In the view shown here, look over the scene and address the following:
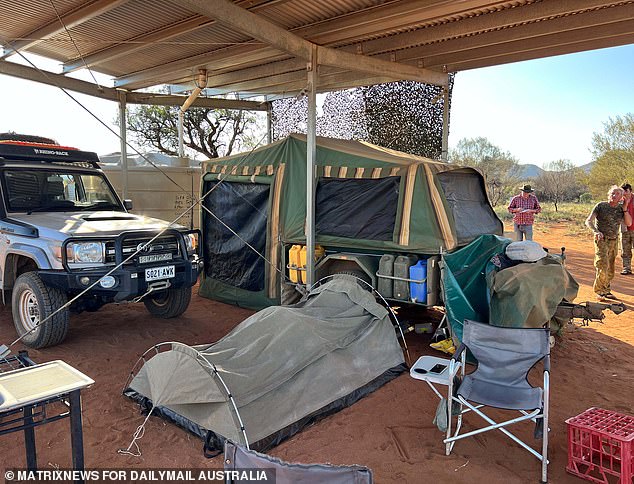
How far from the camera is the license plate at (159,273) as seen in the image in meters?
5.81

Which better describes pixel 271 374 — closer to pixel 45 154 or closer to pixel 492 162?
pixel 45 154

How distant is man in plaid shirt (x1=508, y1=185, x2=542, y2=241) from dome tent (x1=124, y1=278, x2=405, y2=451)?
6.59 m

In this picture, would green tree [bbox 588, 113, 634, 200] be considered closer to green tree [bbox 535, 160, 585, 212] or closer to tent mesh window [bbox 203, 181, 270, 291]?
green tree [bbox 535, 160, 585, 212]

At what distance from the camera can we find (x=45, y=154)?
663cm

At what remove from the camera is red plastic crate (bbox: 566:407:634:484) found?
3129 mm

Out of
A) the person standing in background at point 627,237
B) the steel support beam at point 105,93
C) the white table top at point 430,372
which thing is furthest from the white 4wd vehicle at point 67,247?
the person standing in background at point 627,237

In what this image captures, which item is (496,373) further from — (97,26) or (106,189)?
(97,26)

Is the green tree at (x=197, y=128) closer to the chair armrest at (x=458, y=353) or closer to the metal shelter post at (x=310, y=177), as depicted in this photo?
the metal shelter post at (x=310, y=177)

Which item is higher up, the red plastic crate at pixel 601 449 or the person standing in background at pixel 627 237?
the person standing in background at pixel 627 237

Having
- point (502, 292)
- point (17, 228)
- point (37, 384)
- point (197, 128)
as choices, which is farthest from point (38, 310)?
point (197, 128)

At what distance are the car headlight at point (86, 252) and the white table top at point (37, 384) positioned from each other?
271 centimetres

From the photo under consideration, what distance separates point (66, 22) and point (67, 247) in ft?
10.2

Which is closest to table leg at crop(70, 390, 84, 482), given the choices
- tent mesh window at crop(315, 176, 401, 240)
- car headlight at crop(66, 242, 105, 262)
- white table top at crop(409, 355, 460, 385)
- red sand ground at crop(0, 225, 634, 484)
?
red sand ground at crop(0, 225, 634, 484)

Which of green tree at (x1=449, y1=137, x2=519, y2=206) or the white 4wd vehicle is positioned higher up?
green tree at (x1=449, y1=137, x2=519, y2=206)
